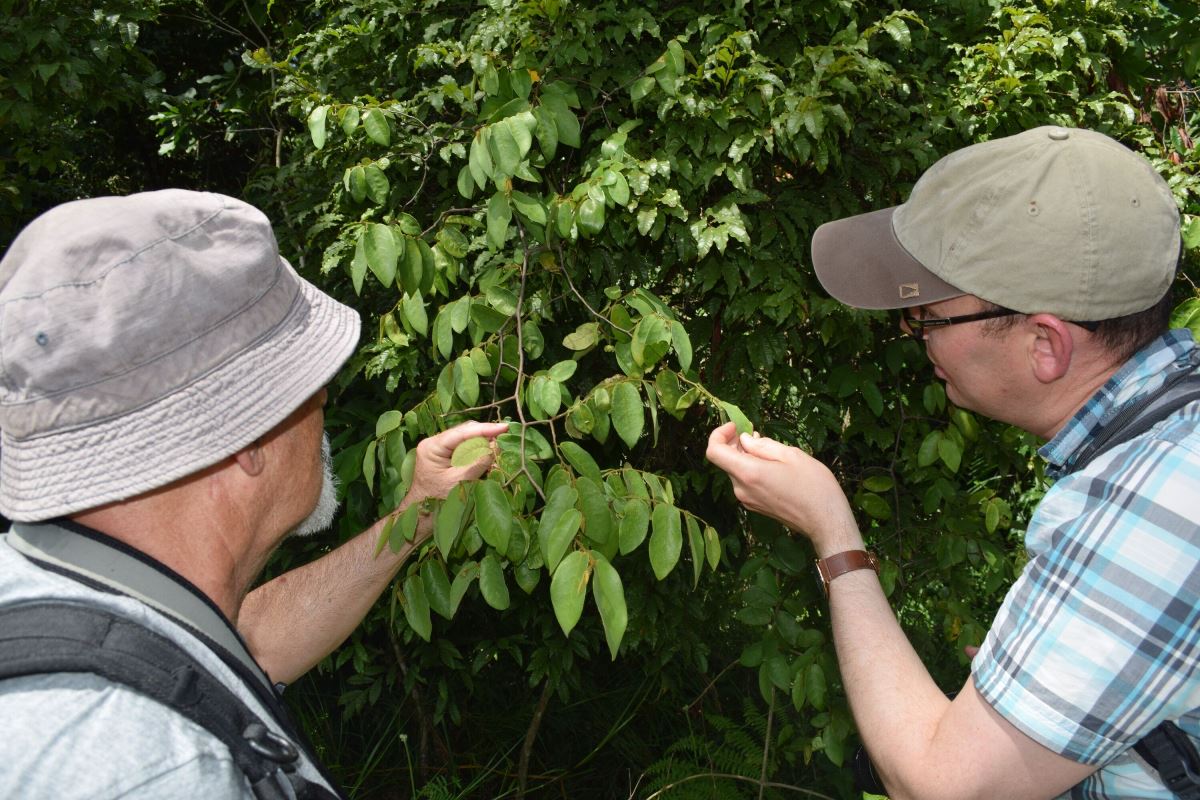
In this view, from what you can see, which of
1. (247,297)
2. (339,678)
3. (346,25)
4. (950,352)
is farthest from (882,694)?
(339,678)

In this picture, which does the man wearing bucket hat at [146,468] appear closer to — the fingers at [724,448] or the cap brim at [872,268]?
the fingers at [724,448]

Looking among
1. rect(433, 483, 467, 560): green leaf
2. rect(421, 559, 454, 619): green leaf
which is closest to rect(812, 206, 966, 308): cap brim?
rect(433, 483, 467, 560): green leaf

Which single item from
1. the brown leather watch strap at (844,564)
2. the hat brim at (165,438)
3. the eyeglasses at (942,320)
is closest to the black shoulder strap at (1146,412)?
the eyeglasses at (942,320)

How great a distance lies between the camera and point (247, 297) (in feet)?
4.23

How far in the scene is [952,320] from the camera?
5.54 feet

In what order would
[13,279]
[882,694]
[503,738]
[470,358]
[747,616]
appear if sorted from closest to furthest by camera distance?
[13,279]
[882,694]
[470,358]
[747,616]
[503,738]

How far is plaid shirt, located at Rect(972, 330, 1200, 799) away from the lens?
4.27 ft

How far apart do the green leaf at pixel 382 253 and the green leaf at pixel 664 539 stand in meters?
0.70

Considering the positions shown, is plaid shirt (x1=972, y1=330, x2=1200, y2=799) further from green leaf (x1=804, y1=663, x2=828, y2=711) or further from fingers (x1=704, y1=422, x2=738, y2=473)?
green leaf (x1=804, y1=663, x2=828, y2=711)

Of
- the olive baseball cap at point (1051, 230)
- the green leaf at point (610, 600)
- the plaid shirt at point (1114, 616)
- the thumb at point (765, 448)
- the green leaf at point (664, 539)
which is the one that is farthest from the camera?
the thumb at point (765, 448)

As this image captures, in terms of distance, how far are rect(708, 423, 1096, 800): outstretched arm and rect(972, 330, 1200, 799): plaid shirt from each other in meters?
0.04

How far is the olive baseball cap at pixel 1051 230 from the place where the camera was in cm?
154

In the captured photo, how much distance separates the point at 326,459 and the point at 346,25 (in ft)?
6.71

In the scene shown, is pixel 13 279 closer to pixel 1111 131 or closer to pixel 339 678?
pixel 1111 131
